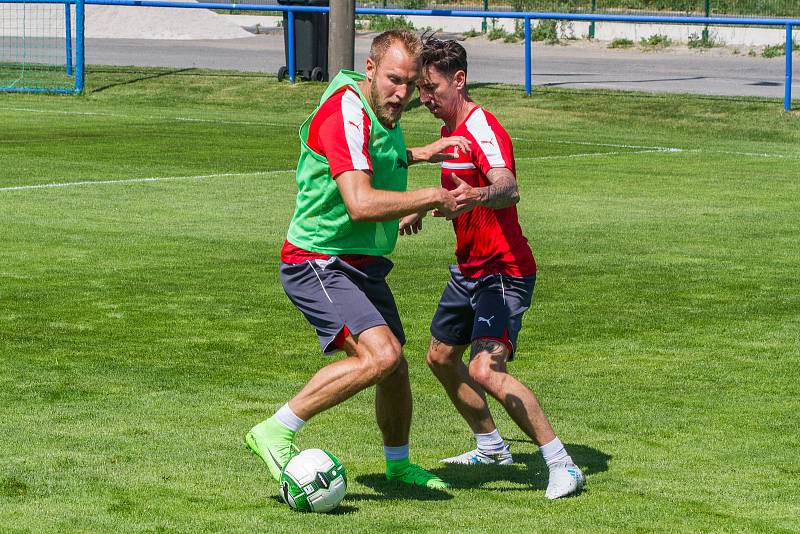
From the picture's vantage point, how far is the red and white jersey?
6828mm

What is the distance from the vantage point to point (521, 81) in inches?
1305

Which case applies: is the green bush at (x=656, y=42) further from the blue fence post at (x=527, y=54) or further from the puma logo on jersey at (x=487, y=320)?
the puma logo on jersey at (x=487, y=320)

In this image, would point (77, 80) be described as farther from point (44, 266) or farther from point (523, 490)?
point (523, 490)

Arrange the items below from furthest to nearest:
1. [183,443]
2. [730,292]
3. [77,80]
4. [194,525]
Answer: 1. [77,80]
2. [730,292]
3. [183,443]
4. [194,525]

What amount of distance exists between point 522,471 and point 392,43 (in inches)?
86.5

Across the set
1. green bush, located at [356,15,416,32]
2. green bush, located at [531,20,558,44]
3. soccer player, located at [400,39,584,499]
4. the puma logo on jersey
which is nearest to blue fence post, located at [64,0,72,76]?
green bush, located at [356,15,416,32]

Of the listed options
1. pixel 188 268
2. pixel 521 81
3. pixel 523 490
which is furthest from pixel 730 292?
pixel 521 81

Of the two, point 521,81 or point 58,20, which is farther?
point 58,20

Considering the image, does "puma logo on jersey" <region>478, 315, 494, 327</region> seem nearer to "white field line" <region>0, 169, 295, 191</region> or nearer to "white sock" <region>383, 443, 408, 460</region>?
"white sock" <region>383, 443, 408, 460</region>

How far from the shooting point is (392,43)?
20.6ft

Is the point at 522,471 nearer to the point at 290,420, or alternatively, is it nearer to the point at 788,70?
the point at 290,420

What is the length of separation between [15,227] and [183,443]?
793cm

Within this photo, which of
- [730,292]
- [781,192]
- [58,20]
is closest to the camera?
[730,292]

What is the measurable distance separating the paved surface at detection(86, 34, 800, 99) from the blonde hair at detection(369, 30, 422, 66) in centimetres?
2392
